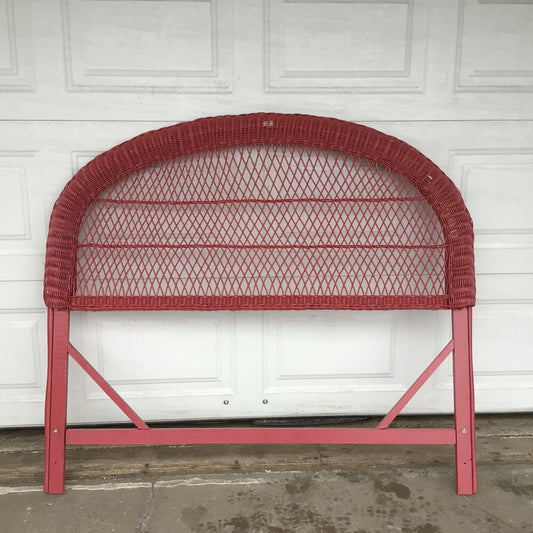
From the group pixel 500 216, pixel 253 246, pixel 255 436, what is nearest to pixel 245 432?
pixel 255 436

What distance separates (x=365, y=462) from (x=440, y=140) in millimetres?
1221

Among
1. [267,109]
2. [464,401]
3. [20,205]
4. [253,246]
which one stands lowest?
[464,401]

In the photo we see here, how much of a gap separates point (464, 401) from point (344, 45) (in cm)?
130

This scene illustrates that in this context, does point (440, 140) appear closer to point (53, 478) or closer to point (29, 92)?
point (29, 92)

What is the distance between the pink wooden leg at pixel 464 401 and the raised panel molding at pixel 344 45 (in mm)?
863

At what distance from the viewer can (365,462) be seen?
1746 millimetres

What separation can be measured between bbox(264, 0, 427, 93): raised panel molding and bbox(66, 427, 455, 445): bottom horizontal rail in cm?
120

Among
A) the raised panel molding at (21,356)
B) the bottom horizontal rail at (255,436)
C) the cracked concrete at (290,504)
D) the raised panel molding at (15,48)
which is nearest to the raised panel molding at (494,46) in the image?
the bottom horizontal rail at (255,436)

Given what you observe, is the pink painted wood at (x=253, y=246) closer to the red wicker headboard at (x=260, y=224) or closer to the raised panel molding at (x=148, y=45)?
the red wicker headboard at (x=260, y=224)

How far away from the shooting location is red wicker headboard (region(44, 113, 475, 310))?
160 cm

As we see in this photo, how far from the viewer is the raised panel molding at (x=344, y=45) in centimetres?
167

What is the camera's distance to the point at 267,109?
1728 millimetres

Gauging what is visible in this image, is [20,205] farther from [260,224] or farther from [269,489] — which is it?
[269,489]

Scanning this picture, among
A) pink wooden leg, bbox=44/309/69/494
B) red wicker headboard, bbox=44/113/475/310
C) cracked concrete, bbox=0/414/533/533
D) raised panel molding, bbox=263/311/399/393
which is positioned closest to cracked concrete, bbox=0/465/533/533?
cracked concrete, bbox=0/414/533/533
